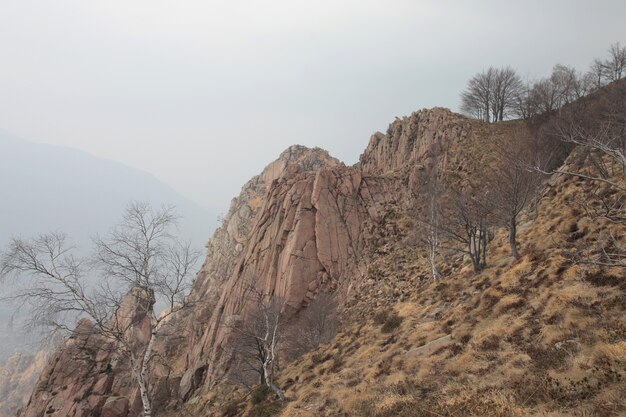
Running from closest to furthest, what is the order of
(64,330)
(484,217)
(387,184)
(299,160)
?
Answer: (64,330) → (484,217) → (387,184) → (299,160)

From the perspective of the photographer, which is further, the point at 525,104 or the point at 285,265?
the point at 525,104

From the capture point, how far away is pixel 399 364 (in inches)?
584

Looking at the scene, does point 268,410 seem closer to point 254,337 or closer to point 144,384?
point 144,384

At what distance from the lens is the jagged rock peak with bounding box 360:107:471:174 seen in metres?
51.1

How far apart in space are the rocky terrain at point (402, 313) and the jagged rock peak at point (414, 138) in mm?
249

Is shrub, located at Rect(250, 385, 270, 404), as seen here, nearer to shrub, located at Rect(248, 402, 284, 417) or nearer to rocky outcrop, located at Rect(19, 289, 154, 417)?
shrub, located at Rect(248, 402, 284, 417)

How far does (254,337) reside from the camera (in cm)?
2312

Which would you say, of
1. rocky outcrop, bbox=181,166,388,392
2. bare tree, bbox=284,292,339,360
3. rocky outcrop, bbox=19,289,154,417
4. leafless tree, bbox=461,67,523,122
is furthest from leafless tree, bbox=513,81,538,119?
rocky outcrop, bbox=19,289,154,417

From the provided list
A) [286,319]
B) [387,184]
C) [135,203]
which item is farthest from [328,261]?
[135,203]

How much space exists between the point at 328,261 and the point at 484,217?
65.3 feet

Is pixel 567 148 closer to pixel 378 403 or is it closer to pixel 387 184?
pixel 387 184

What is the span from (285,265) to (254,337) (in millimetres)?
15474

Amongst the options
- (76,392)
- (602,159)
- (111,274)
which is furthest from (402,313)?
(76,392)

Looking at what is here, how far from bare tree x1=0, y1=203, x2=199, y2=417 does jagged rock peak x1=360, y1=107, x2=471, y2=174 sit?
143 feet
